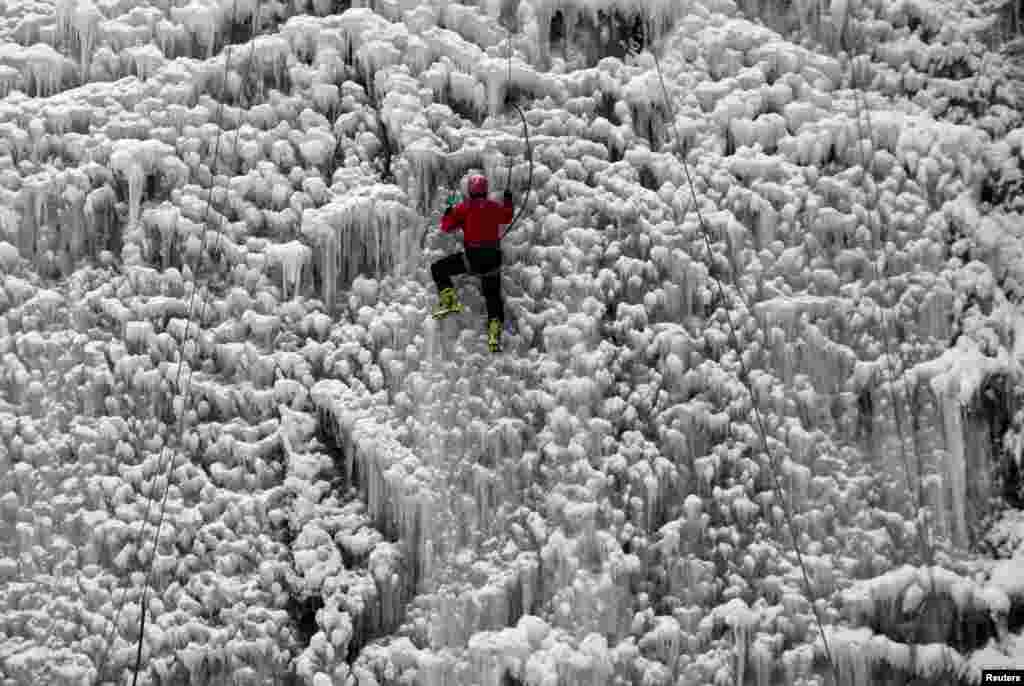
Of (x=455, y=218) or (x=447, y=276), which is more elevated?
(x=455, y=218)

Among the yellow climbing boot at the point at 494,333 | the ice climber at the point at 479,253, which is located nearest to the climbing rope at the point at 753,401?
the ice climber at the point at 479,253

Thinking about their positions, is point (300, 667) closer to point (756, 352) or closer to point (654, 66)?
point (756, 352)

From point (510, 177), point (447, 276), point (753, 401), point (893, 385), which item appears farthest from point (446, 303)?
point (893, 385)

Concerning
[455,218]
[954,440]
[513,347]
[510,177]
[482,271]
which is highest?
[510,177]
